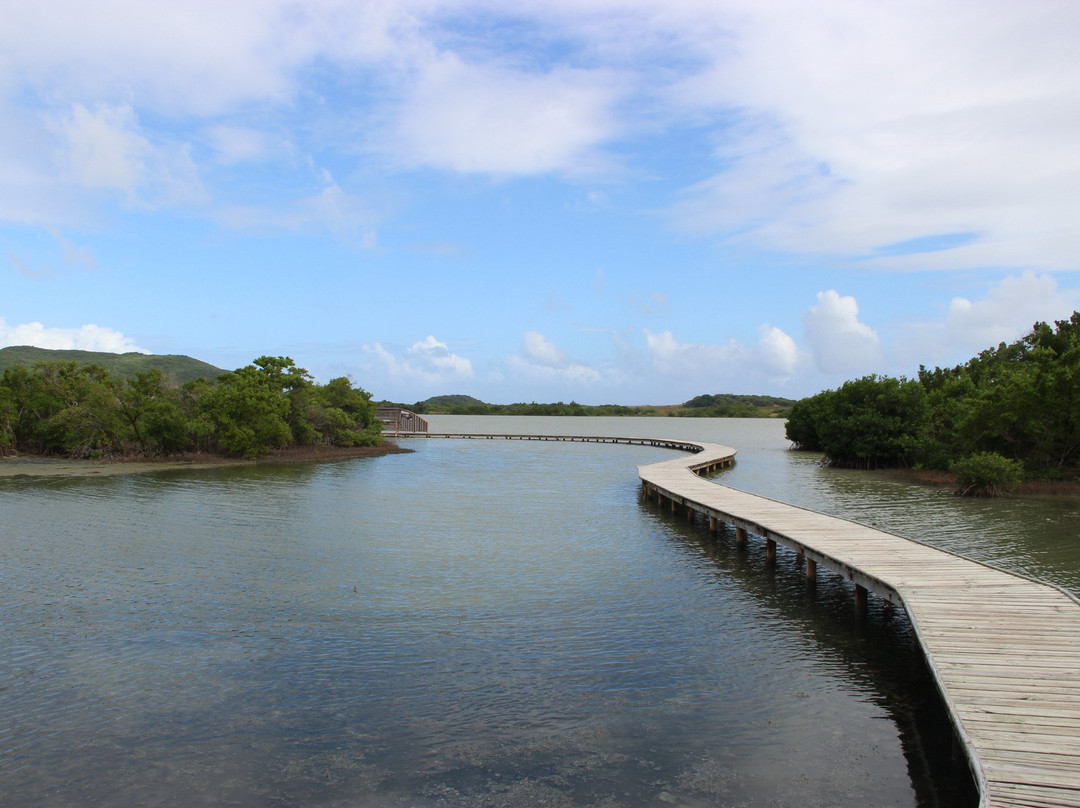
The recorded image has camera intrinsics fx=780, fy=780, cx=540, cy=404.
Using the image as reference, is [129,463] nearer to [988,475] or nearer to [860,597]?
[860,597]

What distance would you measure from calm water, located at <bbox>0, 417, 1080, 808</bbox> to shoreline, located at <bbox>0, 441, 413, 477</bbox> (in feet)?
59.8

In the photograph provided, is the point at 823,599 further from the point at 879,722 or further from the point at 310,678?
the point at 310,678

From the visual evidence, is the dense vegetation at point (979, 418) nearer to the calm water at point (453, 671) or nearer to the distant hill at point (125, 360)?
the calm water at point (453, 671)

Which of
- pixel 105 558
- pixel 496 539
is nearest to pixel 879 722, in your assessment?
pixel 496 539

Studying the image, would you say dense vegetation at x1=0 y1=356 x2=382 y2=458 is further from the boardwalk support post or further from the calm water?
the boardwalk support post

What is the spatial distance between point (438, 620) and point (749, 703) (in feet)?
17.7

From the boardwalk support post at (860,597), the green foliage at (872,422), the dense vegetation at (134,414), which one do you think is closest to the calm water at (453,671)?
the boardwalk support post at (860,597)

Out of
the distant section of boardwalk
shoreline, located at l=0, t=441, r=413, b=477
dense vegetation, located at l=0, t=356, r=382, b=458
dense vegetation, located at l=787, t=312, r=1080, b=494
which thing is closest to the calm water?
the distant section of boardwalk

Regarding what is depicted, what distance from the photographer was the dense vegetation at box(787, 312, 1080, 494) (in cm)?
3053

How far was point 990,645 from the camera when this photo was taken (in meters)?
9.33

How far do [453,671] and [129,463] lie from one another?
39.3 meters

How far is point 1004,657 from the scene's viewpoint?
890 centimetres

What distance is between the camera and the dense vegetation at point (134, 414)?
44.7 metres

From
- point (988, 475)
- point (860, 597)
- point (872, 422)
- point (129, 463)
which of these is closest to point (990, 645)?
point (860, 597)
